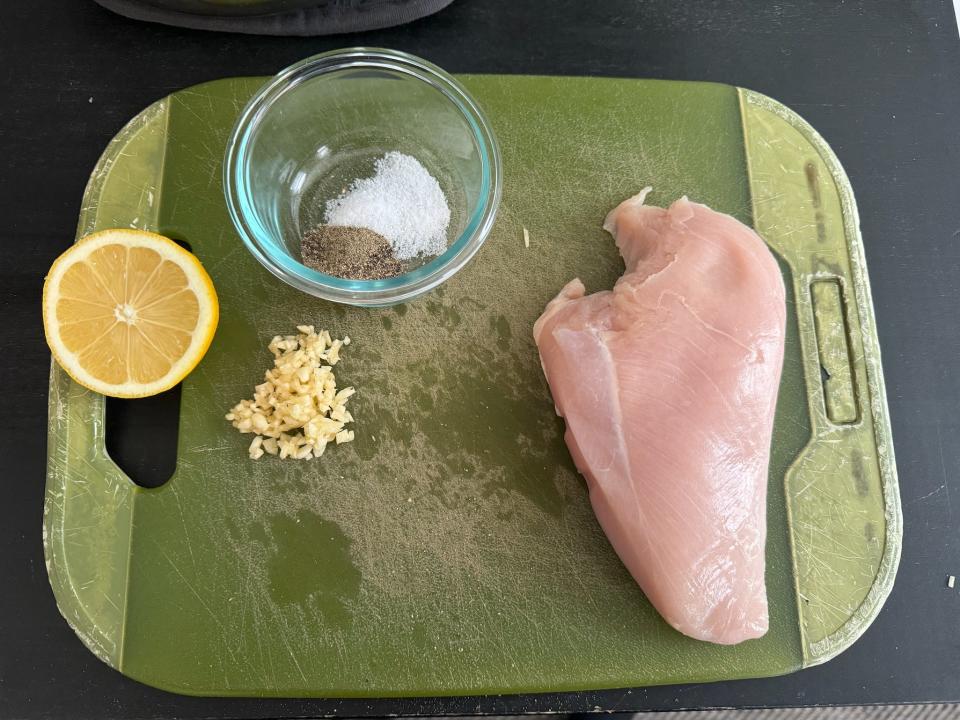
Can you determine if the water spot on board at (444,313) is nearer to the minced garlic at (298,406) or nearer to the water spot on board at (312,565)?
the minced garlic at (298,406)

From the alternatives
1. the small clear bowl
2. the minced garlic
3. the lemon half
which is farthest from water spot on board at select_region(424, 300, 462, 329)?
the lemon half

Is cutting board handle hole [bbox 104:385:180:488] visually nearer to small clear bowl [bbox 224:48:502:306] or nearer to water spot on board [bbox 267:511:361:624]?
water spot on board [bbox 267:511:361:624]

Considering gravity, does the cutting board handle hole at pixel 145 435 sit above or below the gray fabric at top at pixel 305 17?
below

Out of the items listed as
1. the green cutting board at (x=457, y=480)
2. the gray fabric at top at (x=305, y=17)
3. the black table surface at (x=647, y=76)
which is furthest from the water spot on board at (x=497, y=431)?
the gray fabric at top at (x=305, y=17)

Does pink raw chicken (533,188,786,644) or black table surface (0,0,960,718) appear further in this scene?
black table surface (0,0,960,718)

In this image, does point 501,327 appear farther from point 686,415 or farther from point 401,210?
point 686,415

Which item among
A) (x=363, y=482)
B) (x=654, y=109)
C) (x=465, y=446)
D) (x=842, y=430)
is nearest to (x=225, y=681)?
(x=363, y=482)

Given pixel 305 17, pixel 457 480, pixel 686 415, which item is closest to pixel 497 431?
pixel 457 480
